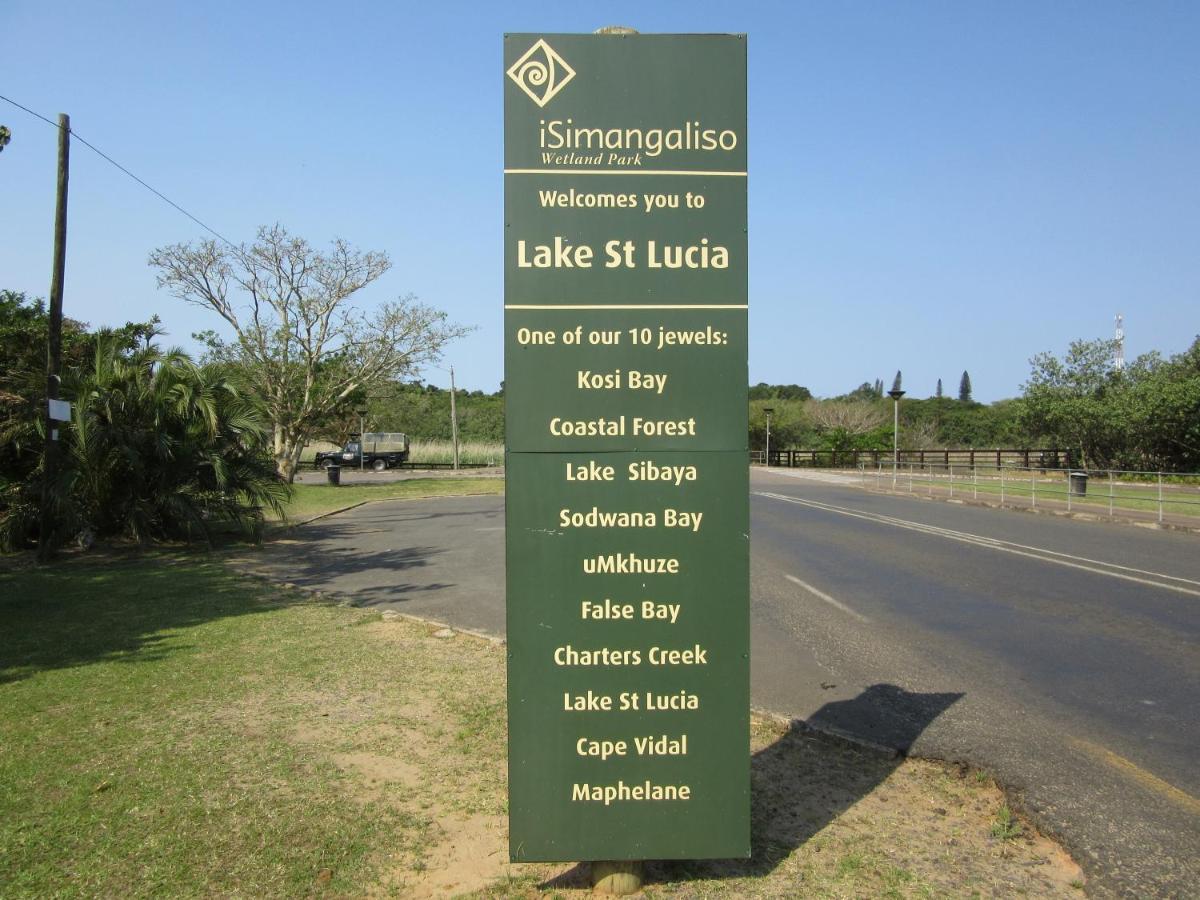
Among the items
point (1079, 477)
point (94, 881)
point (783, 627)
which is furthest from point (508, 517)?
point (1079, 477)

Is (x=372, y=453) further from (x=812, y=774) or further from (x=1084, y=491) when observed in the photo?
(x=812, y=774)

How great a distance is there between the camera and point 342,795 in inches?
175

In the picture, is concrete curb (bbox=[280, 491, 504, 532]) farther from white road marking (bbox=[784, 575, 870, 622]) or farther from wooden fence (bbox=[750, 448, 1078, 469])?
wooden fence (bbox=[750, 448, 1078, 469])

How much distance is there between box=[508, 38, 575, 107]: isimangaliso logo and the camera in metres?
3.47

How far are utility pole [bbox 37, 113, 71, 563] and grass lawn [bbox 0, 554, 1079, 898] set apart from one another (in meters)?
6.87

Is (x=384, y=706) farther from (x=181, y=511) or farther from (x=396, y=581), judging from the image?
(x=181, y=511)

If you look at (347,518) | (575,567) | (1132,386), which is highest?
(1132,386)

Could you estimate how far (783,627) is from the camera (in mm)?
8680

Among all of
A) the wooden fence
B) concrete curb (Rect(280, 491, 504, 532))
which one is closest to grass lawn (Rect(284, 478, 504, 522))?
concrete curb (Rect(280, 491, 504, 532))

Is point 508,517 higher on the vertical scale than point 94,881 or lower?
higher

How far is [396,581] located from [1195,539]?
15242 millimetres

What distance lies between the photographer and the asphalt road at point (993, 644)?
4.52m

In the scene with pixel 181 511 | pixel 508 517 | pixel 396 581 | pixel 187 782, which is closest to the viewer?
pixel 508 517

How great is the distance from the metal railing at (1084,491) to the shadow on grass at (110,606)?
16.0 metres
